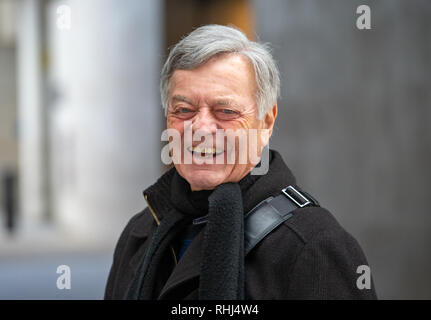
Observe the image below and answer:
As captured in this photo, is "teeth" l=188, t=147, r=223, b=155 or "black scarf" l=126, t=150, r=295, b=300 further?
"teeth" l=188, t=147, r=223, b=155

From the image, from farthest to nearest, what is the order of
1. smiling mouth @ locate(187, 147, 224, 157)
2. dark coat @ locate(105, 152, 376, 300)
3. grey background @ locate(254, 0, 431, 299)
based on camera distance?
grey background @ locate(254, 0, 431, 299) < smiling mouth @ locate(187, 147, 224, 157) < dark coat @ locate(105, 152, 376, 300)

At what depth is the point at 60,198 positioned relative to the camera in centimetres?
1245

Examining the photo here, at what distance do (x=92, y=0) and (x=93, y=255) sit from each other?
4306 millimetres

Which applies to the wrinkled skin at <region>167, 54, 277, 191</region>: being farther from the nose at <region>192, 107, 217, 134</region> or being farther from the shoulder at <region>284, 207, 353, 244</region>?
the shoulder at <region>284, 207, 353, 244</region>

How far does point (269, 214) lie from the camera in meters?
1.53

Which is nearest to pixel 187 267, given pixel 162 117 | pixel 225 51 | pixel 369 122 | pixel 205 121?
pixel 205 121

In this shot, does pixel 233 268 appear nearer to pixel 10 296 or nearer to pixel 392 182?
pixel 392 182

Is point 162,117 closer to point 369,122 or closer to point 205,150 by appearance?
point 369,122

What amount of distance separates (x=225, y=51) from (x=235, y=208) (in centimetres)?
41

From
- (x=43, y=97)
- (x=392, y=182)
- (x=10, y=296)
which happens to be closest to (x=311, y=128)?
(x=392, y=182)

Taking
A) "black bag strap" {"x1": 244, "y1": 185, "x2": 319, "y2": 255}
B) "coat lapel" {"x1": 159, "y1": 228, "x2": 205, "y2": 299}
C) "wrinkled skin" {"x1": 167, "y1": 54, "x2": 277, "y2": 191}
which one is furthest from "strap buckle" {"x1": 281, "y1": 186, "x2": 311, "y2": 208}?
"coat lapel" {"x1": 159, "y1": 228, "x2": 205, "y2": 299}

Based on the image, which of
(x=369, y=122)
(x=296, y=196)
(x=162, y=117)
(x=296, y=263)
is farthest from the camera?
(x=162, y=117)

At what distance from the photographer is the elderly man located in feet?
4.81

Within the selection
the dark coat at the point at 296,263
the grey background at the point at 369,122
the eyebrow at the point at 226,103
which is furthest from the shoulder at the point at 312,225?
the grey background at the point at 369,122
